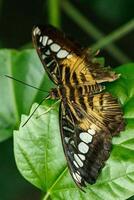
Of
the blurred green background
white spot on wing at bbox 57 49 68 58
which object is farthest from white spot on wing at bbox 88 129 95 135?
the blurred green background

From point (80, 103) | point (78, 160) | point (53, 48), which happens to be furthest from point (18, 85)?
point (78, 160)

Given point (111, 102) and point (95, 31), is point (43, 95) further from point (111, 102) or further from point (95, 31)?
point (95, 31)

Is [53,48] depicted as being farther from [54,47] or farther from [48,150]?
[48,150]

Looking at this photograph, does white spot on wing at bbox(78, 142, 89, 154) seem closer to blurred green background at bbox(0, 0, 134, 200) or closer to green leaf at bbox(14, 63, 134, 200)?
green leaf at bbox(14, 63, 134, 200)

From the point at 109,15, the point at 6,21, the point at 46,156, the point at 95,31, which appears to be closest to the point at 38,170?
the point at 46,156

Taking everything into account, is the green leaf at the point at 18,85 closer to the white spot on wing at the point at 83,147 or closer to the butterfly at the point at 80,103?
the butterfly at the point at 80,103

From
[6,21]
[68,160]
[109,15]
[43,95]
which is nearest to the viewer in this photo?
[68,160]
